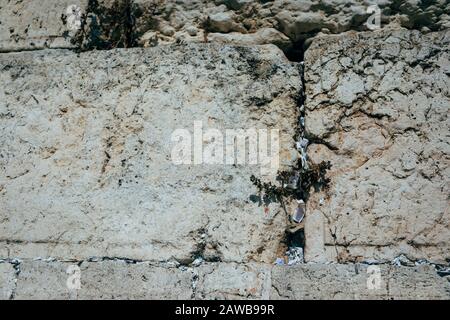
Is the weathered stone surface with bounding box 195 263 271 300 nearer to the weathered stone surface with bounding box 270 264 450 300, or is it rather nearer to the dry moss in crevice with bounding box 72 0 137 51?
the weathered stone surface with bounding box 270 264 450 300

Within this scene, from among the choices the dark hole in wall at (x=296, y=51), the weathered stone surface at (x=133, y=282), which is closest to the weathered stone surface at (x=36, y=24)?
the dark hole in wall at (x=296, y=51)

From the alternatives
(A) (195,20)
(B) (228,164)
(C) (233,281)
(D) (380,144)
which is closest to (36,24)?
(A) (195,20)

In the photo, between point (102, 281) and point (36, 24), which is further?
point (36, 24)

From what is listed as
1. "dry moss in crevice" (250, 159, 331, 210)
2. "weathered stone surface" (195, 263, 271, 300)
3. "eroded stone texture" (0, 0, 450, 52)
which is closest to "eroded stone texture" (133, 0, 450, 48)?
"eroded stone texture" (0, 0, 450, 52)

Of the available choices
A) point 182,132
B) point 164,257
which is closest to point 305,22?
point 182,132

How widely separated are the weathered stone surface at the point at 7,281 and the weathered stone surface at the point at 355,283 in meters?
1.18

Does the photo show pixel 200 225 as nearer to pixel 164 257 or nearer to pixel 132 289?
pixel 164 257

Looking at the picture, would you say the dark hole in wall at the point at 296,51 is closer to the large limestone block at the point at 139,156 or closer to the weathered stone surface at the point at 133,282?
the large limestone block at the point at 139,156

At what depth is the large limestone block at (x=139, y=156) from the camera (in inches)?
101

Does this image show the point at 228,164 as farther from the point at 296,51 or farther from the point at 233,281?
the point at 296,51

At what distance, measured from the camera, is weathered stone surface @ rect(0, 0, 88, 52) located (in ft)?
10.1

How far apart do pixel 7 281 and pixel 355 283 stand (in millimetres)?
1535

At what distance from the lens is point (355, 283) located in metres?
2.35

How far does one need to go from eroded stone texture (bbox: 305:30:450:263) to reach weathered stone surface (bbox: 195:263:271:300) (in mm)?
220
